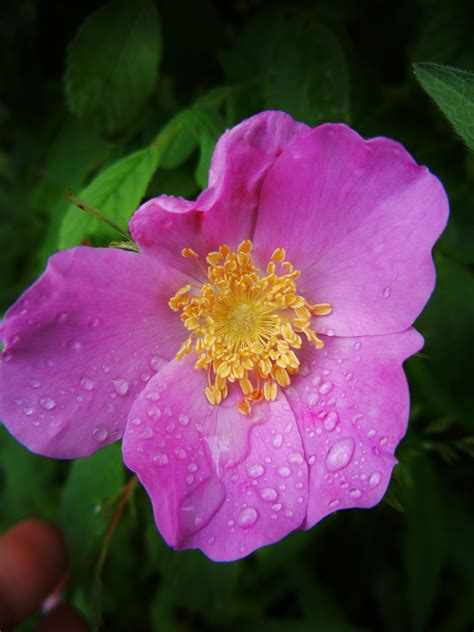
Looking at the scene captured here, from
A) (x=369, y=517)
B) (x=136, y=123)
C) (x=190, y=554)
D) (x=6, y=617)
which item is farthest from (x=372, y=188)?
(x=369, y=517)

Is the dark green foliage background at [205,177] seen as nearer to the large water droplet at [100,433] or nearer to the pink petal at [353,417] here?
the pink petal at [353,417]

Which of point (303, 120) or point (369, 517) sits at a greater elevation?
point (303, 120)

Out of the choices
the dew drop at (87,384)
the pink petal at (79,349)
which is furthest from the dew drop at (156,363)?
the dew drop at (87,384)

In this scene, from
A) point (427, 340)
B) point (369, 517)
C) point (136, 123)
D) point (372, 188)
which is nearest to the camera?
point (372, 188)

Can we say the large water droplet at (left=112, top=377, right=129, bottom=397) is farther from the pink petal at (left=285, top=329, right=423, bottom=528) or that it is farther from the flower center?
the pink petal at (left=285, top=329, right=423, bottom=528)

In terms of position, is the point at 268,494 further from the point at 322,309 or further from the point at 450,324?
the point at 450,324

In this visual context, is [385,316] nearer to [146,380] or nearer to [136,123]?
[146,380]

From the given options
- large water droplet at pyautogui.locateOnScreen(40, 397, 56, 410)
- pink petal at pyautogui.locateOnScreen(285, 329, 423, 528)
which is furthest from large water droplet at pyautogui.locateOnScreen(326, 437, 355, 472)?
large water droplet at pyautogui.locateOnScreen(40, 397, 56, 410)

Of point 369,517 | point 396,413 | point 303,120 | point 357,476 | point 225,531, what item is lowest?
point 369,517
